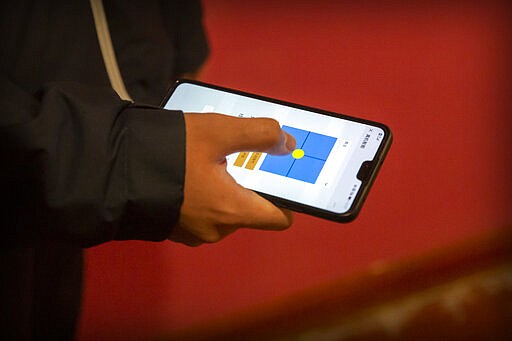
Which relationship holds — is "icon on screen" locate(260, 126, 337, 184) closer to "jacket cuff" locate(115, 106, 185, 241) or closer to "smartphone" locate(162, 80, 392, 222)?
"smartphone" locate(162, 80, 392, 222)

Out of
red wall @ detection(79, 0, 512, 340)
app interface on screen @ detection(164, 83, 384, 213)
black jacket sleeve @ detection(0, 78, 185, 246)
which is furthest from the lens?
red wall @ detection(79, 0, 512, 340)

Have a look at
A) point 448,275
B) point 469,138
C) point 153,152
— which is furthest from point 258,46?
point 153,152

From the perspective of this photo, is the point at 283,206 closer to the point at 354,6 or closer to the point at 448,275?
the point at 448,275

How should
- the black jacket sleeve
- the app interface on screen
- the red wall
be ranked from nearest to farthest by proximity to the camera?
the black jacket sleeve, the app interface on screen, the red wall

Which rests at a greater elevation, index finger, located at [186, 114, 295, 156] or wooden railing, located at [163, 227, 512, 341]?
index finger, located at [186, 114, 295, 156]

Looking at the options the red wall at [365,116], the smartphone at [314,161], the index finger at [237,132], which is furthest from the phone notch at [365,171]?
the red wall at [365,116]

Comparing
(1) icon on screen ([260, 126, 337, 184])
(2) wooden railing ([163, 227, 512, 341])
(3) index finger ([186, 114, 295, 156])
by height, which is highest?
(3) index finger ([186, 114, 295, 156])

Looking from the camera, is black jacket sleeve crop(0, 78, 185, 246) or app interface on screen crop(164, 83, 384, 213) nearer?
black jacket sleeve crop(0, 78, 185, 246)

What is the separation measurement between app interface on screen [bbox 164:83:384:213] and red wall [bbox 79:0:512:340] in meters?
0.43

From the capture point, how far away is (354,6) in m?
1.27

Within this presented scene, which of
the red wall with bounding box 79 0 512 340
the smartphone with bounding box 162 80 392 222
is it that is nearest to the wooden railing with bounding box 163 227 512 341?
the red wall with bounding box 79 0 512 340

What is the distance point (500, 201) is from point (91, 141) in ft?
2.64

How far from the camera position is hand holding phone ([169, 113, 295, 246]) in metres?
0.52

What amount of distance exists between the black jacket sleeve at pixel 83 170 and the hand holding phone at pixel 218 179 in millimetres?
11
